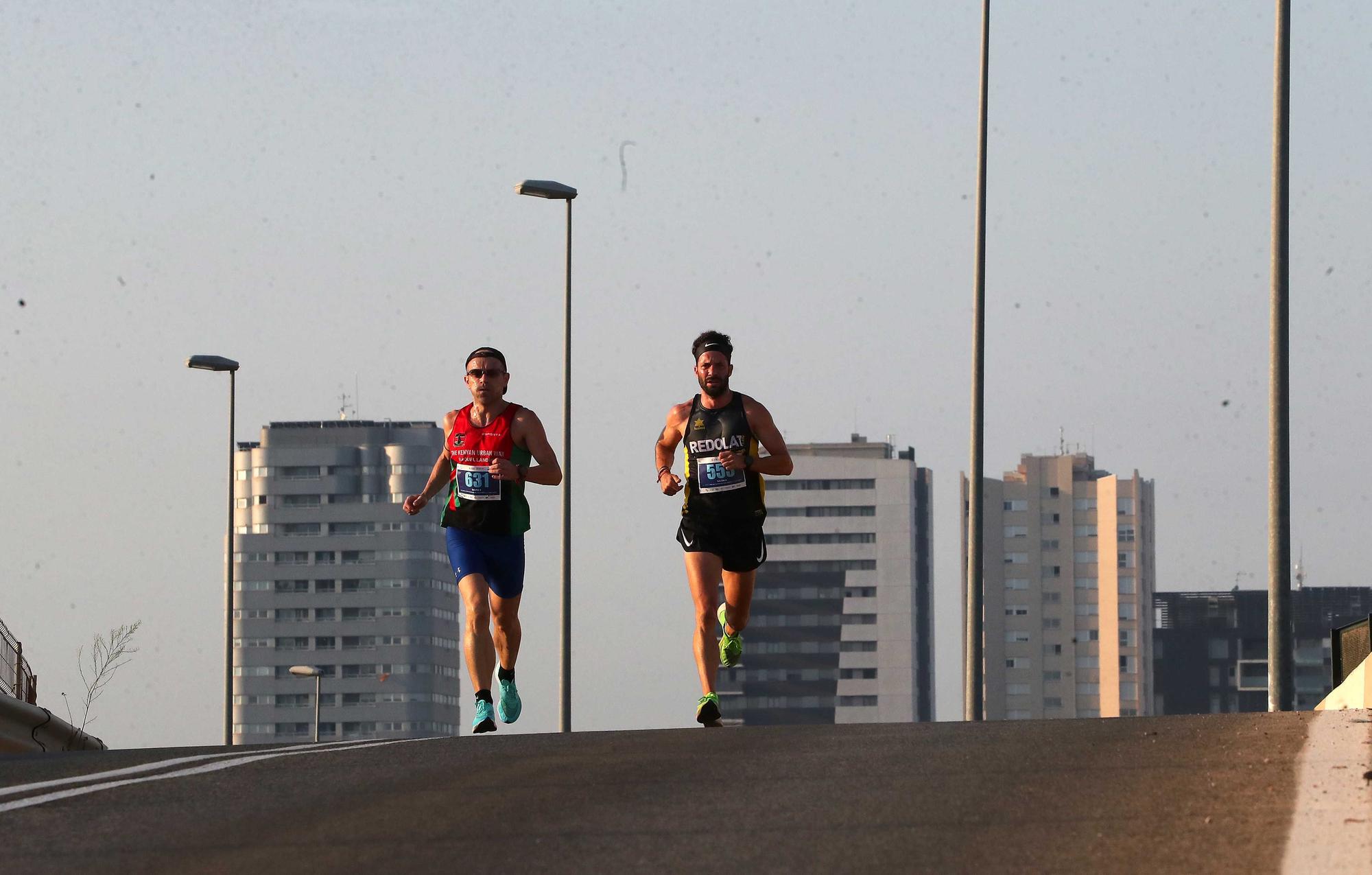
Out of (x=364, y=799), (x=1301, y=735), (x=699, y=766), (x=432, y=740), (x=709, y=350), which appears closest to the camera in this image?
(x=364, y=799)

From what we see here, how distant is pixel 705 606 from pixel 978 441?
42.3ft

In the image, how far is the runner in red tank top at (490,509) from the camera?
1245cm

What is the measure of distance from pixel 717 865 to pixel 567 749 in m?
3.17

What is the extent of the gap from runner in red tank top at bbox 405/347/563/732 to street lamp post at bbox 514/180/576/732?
591 inches

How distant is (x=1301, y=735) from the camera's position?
28.5 feet

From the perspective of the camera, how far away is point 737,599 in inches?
506

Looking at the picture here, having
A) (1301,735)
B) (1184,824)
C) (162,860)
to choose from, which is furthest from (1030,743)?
(162,860)

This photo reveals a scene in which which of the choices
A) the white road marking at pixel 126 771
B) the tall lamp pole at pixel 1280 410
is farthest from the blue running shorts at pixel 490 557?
the tall lamp pole at pixel 1280 410

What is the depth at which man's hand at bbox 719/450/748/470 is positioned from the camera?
40.2 feet

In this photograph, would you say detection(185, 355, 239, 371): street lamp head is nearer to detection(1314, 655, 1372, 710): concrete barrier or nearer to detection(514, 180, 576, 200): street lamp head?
detection(514, 180, 576, 200): street lamp head

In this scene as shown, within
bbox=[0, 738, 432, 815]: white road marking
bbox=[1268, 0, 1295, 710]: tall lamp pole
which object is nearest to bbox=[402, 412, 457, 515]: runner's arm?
bbox=[0, 738, 432, 815]: white road marking

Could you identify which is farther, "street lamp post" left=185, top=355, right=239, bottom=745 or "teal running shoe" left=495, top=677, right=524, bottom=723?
"street lamp post" left=185, top=355, right=239, bottom=745

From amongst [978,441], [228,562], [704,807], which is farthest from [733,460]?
[228,562]

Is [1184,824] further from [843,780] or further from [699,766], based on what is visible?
[699,766]
